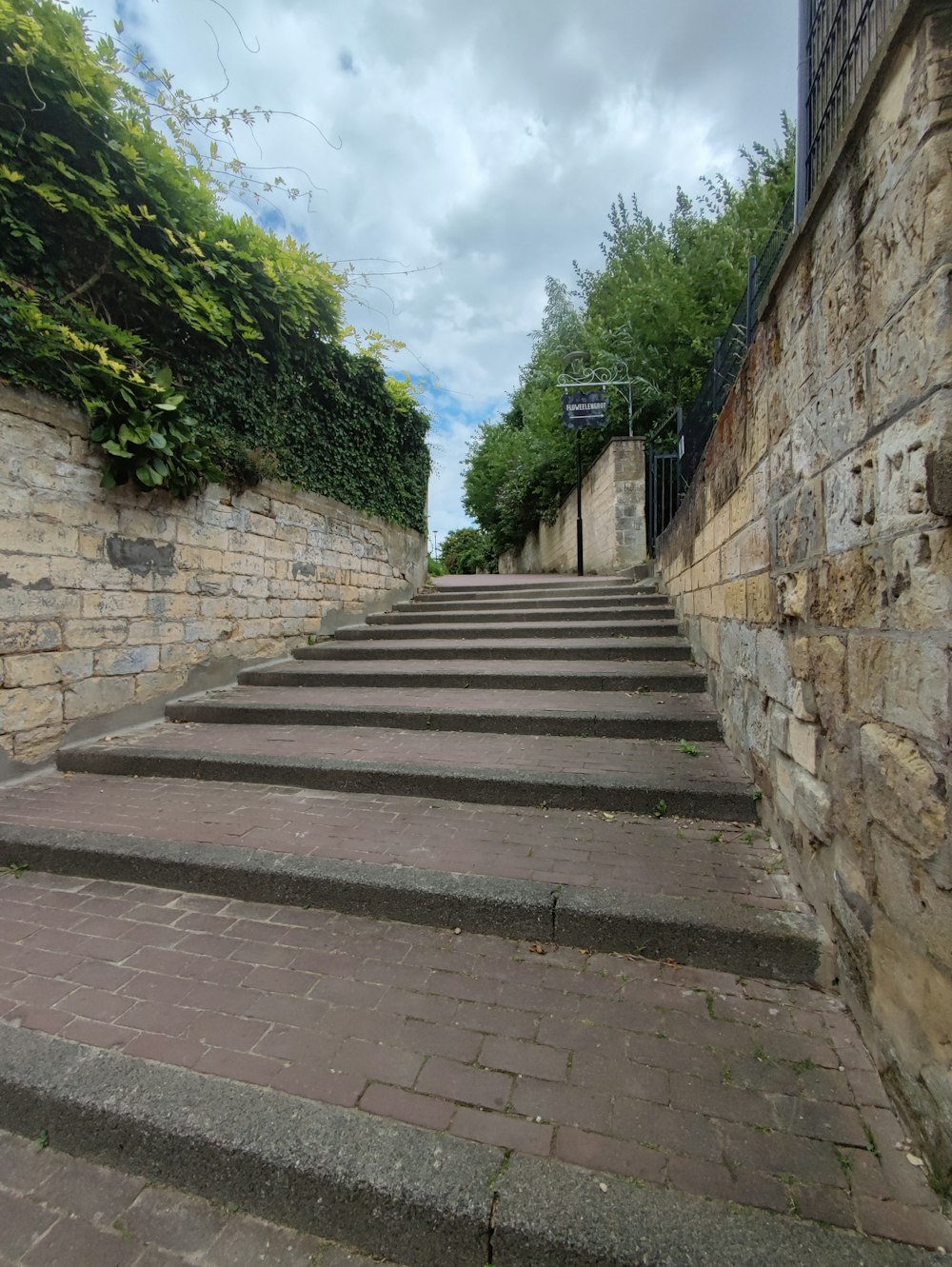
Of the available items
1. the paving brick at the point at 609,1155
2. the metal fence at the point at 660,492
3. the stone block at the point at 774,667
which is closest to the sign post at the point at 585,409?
the metal fence at the point at 660,492

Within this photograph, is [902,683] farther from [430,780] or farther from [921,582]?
[430,780]

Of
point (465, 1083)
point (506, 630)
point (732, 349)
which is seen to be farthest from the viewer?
point (506, 630)

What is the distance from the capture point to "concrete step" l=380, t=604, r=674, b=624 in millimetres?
5797

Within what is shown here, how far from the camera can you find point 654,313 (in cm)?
938

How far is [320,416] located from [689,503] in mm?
4174

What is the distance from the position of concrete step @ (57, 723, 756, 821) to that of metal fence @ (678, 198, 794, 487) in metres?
2.36

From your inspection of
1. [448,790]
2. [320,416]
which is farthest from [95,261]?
[448,790]

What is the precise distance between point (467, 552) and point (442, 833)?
2400 cm

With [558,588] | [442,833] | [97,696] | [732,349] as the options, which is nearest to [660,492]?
[558,588]

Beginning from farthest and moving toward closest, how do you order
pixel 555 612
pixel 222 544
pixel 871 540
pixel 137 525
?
pixel 555 612 < pixel 222 544 < pixel 137 525 < pixel 871 540

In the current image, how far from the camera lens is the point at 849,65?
1.79 meters

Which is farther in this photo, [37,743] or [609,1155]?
[37,743]

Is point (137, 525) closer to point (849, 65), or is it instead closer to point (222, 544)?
point (222, 544)

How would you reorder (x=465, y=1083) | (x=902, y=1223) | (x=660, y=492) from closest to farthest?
(x=902, y=1223), (x=465, y=1083), (x=660, y=492)
